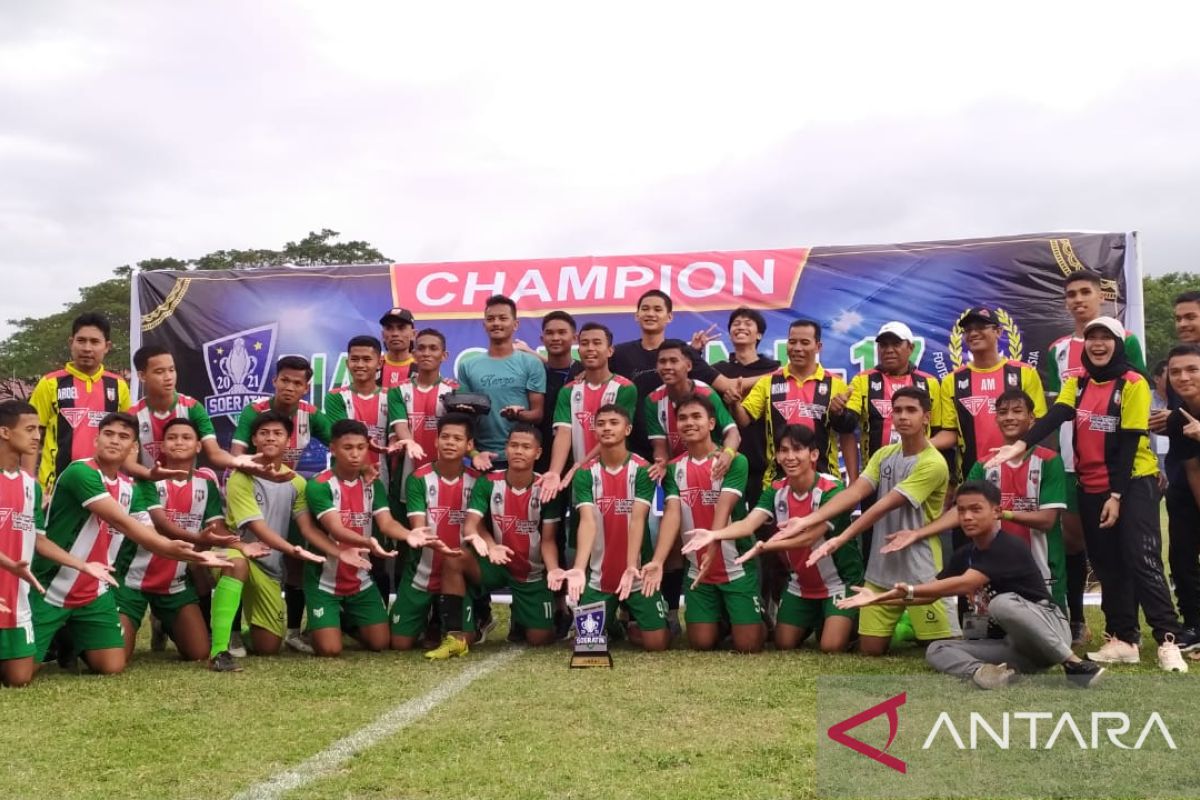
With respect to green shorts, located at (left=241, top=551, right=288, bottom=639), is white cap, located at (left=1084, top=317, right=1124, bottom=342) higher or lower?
higher

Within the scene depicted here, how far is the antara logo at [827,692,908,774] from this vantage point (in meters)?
3.61

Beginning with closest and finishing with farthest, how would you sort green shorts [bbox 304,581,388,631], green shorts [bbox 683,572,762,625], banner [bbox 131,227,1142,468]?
1. green shorts [bbox 683,572,762,625]
2. green shorts [bbox 304,581,388,631]
3. banner [bbox 131,227,1142,468]

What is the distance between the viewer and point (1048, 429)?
570 centimetres

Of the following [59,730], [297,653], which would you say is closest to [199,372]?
[297,653]

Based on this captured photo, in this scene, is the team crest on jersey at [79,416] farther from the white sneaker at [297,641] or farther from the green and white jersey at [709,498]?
the green and white jersey at [709,498]

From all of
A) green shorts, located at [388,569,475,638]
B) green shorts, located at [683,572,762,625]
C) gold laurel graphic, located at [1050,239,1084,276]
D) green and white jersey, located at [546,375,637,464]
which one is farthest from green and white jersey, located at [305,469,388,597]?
gold laurel graphic, located at [1050,239,1084,276]

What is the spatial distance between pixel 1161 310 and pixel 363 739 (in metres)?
44.2

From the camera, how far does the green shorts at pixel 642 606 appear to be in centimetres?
616

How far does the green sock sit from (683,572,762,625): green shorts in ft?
8.55

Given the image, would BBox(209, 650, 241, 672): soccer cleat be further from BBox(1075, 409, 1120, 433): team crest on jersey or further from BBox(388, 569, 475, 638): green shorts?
BBox(1075, 409, 1120, 433): team crest on jersey

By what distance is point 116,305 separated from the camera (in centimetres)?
3241

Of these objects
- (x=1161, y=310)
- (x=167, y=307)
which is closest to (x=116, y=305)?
(x=167, y=307)

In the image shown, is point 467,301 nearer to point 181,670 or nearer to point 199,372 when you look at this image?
point 199,372

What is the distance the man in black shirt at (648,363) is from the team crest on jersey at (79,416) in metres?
3.36
